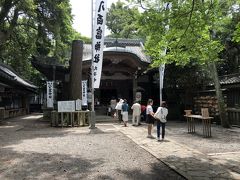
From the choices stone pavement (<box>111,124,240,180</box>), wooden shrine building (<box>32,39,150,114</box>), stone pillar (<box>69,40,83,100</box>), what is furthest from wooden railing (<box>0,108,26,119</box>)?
stone pavement (<box>111,124,240,180</box>)

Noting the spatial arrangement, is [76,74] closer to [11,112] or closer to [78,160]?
[11,112]

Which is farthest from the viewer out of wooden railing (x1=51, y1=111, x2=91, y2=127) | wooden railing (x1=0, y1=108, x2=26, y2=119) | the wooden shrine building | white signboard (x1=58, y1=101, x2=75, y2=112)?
the wooden shrine building

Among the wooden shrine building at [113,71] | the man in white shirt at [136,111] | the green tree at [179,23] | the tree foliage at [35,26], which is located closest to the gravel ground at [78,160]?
the green tree at [179,23]

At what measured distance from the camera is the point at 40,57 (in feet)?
90.1

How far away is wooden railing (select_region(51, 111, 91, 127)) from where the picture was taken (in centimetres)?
1881

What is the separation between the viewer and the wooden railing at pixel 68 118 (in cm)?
1881

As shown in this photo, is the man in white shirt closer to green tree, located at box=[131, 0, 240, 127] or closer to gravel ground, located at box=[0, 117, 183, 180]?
gravel ground, located at box=[0, 117, 183, 180]

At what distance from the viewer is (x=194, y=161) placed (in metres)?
8.69

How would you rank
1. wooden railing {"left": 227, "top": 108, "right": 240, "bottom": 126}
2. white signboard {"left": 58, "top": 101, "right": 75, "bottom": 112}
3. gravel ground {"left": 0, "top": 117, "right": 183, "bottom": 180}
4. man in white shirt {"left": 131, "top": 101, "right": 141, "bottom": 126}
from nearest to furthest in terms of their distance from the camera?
gravel ground {"left": 0, "top": 117, "right": 183, "bottom": 180}
wooden railing {"left": 227, "top": 108, "right": 240, "bottom": 126}
white signboard {"left": 58, "top": 101, "right": 75, "bottom": 112}
man in white shirt {"left": 131, "top": 101, "right": 141, "bottom": 126}

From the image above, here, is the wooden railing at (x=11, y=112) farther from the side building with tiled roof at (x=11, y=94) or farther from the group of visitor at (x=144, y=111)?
the group of visitor at (x=144, y=111)

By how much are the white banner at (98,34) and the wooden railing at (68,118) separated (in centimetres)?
223

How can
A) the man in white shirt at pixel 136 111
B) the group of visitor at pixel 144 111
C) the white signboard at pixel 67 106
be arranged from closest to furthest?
the group of visitor at pixel 144 111 < the white signboard at pixel 67 106 < the man in white shirt at pixel 136 111

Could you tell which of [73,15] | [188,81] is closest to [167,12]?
[188,81]

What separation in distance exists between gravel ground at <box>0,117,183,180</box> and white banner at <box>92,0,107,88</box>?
6131 mm
